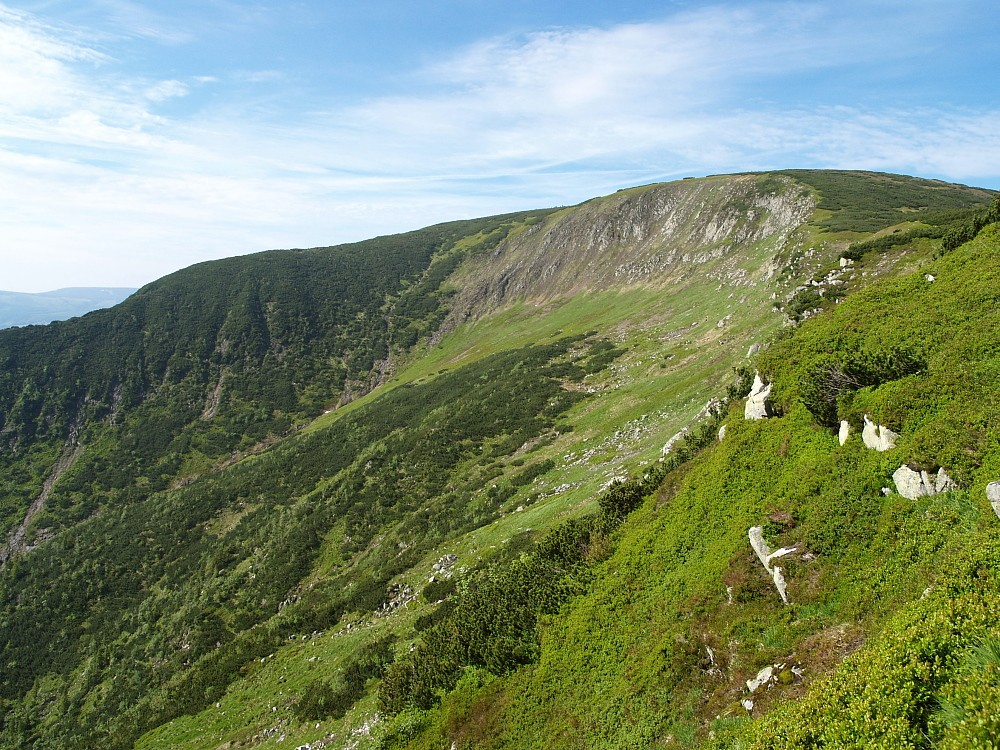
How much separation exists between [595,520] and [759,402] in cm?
732

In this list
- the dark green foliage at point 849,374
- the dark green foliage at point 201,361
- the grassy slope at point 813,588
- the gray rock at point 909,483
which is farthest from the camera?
the dark green foliage at point 201,361

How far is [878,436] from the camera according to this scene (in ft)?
40.5

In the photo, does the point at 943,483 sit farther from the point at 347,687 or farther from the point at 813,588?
the point at 347,687

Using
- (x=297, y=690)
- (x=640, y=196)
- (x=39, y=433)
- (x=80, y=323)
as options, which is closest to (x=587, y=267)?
(x=640, y=196)

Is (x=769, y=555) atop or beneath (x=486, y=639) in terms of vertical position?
atop

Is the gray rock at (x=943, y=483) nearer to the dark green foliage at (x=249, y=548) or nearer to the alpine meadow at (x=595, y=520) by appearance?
the alpine meadow at (x=595, y=520)

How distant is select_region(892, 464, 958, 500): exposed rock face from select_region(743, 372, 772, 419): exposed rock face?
566 centimetres

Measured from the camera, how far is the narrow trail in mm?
71000

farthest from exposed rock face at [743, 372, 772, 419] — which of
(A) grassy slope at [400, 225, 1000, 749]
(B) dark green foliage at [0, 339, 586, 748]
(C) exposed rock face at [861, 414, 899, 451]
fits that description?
(B) dark green foliage at [0, 339, 586, 748]

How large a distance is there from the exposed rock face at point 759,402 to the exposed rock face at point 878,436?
379 cm

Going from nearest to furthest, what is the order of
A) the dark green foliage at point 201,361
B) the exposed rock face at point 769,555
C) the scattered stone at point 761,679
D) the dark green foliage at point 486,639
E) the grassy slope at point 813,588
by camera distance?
1. the grassy slope at point 813,588
2. the scattered stone at point 761,679
3. the exposed rock face at point 769,555
4. the dark green foliage at point 486,639
5. the dark green foliage at point 201,361

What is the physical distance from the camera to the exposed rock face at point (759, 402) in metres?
16.7

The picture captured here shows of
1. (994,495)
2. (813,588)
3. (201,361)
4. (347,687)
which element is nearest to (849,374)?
(994,495)

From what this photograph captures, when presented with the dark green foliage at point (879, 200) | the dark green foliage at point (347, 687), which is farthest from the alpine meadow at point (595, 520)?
the dark green foliage at point (879, 200)
